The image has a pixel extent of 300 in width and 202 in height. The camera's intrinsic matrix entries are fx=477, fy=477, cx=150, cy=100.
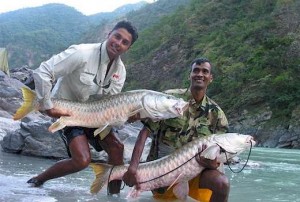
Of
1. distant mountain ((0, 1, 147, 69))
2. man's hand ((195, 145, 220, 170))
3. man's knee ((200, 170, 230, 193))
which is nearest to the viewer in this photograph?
man's knee ((200, 170, 230, 193))

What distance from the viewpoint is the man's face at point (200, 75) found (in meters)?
4.56

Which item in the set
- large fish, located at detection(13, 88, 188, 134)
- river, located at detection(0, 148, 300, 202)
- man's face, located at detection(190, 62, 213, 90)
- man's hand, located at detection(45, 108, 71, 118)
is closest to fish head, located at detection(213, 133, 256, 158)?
large fish, located at detection(13, 88, 188, 134)

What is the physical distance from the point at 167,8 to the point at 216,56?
74.0m

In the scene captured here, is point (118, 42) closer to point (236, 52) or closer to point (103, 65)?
point (103, 65)

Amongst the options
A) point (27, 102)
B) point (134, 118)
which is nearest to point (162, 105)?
point (134, 118)

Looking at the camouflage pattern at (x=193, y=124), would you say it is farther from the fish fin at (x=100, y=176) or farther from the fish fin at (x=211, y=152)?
the fish fin at (x=100, y=176)

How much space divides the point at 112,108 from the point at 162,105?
19.1 inches

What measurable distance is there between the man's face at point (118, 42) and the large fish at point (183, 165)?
110 cm

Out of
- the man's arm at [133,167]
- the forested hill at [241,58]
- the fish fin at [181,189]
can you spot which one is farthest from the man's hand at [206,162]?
the forested hill at [241,58]

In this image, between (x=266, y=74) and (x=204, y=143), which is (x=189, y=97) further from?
(x=266, y=74)

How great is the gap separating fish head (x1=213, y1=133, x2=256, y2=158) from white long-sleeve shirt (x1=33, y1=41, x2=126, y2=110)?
1.21m

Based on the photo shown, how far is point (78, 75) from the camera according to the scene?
465 centimetres

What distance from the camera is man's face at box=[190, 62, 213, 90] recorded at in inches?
180

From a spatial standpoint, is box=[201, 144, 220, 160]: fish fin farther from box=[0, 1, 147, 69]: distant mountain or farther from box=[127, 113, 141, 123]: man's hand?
box=[0, 1, 147, 69]: distant mountain
